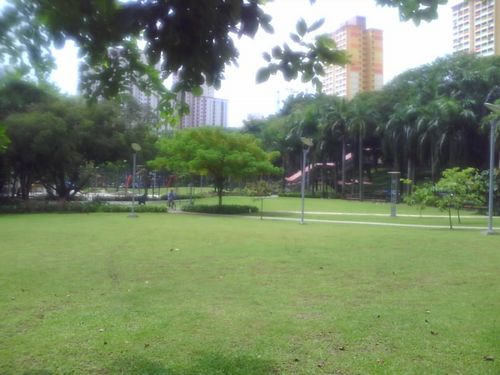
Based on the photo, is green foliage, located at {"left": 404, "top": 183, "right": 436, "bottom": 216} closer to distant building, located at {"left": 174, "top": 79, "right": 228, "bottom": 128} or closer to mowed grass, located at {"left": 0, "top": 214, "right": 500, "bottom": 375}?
mowed grass, located at {"left": 0, "top": 214, "right": 500, "bottom": 375}

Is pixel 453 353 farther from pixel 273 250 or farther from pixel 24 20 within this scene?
pixel 273 250

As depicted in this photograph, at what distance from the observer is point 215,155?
1036 inches

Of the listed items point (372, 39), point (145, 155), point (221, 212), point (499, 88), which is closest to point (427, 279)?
point (372, 39)

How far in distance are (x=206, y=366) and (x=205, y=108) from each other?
7.48ft

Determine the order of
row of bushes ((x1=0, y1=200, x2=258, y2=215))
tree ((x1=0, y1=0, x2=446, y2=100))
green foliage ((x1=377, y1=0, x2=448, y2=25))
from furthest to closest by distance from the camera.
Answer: row of bushes ((x1=0, y1=200, x2=258, y2=215))
green foliage ((x1=377, y1=0, x2=448, y2=25))
tree ((x1=0, y1=0, x2=446, y2=100))

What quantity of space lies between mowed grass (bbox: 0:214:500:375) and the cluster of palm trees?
27314 mm

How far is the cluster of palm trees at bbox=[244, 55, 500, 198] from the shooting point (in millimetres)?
37844

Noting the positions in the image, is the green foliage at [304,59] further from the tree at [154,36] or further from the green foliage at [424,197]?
the green foliage at [424,197]

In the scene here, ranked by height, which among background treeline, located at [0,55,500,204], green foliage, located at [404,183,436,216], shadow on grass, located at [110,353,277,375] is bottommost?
shadow on grass, located at [110,353,277,375]

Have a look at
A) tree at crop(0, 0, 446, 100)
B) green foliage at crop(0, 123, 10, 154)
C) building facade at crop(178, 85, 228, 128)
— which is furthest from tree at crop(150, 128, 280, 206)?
green foliage at crop(0, 123, 10, 154)

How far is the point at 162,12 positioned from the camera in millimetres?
3311

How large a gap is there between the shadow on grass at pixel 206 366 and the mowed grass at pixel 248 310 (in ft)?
0.05

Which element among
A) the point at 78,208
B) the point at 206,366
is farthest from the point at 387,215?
the point at 206,366

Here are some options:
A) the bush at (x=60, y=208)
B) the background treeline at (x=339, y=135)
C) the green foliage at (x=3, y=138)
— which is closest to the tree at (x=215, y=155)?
the background treeline at (x=339, y=135)
